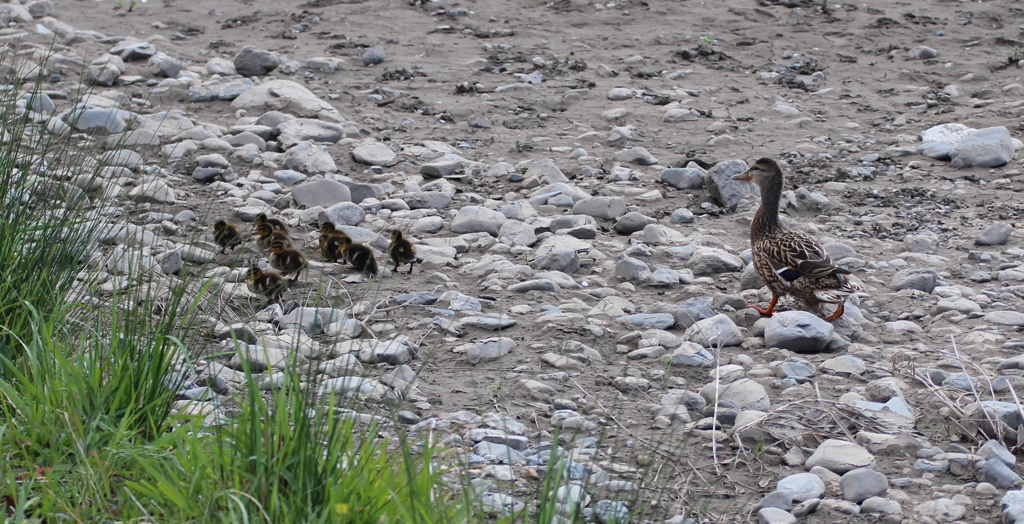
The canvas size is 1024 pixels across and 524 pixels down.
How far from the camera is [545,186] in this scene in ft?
24.9

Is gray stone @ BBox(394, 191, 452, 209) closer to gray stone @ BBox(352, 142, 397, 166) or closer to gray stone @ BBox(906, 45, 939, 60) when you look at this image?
gray stone @ BBox(352, 142, 397, 166)

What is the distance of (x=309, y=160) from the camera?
783 centimetres

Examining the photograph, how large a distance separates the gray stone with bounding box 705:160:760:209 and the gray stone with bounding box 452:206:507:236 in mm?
1784

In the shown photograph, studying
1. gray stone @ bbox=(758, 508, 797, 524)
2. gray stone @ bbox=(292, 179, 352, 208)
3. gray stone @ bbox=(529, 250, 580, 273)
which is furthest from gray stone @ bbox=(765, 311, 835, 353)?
gray stone @ bbox=(292, 179, 352, 208)

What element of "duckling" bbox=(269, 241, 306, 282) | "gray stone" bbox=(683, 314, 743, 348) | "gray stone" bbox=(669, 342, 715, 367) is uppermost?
"gray stone" bbox=(669, 342, 715, 367)

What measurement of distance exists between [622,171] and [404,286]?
2.75 metres

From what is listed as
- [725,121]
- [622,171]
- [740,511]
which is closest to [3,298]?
[740,511]

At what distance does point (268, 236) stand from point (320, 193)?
102 cm

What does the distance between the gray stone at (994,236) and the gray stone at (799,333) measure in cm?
213

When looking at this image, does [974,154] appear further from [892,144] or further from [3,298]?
[3,298]

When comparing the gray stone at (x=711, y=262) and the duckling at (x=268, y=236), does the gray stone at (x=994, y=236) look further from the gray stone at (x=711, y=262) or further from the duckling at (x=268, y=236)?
the duckling at (x=268, y=236)

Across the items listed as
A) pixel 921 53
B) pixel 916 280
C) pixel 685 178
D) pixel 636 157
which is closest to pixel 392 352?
pixel 916 280

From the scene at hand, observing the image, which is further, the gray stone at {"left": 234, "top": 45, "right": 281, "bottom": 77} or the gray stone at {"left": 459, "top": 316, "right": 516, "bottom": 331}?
the gray stone at {"left": 234, "top": 45, "right": 281, "bottom": 77}

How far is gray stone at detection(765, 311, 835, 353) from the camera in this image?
499 centimetres
